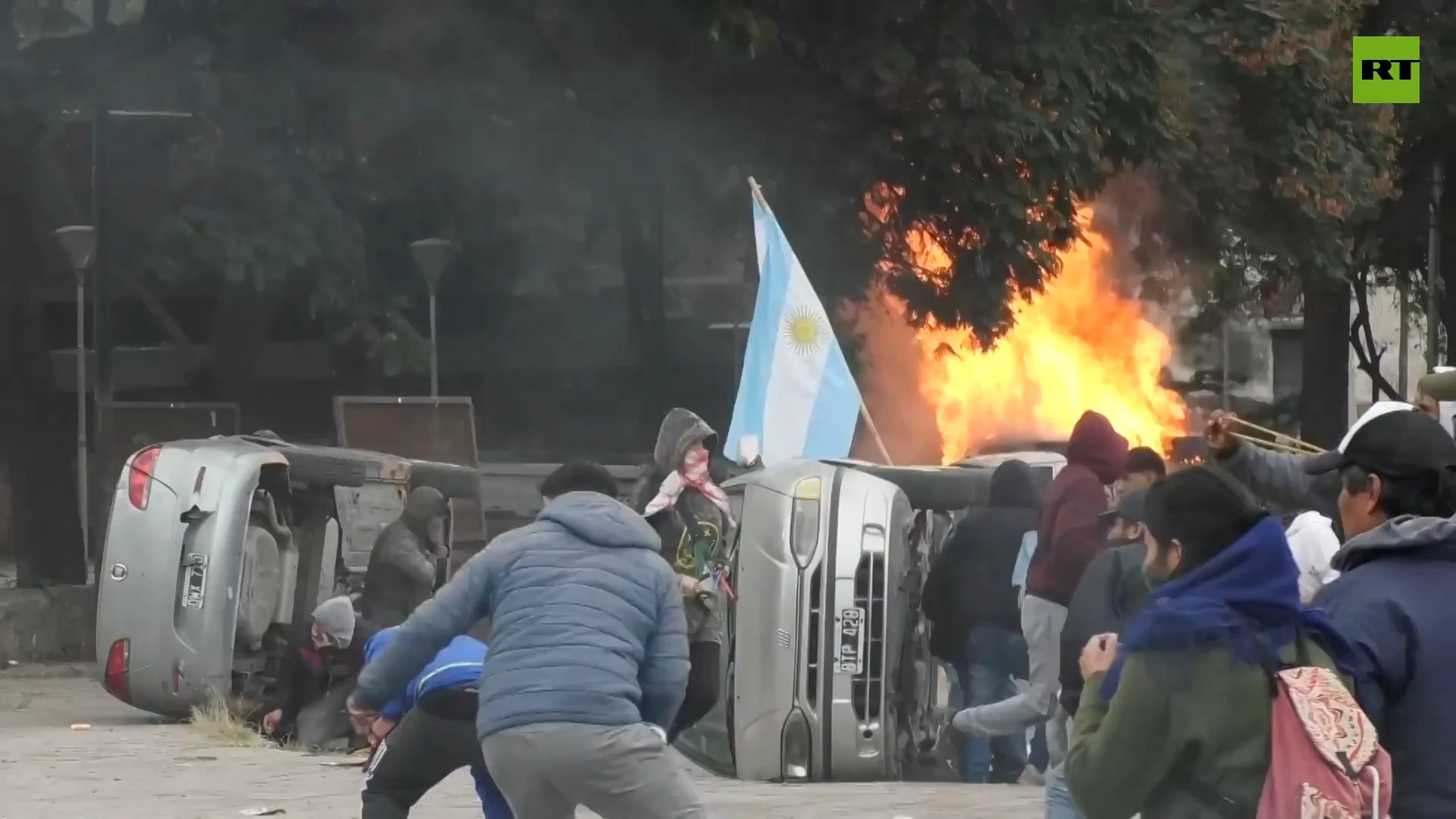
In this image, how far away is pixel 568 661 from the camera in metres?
5.21

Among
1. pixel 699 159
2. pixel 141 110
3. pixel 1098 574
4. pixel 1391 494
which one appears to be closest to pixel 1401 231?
pixel 699 159

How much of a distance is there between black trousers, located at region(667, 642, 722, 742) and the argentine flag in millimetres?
2121

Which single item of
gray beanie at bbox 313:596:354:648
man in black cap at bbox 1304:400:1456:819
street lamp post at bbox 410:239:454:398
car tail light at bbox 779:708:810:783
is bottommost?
car tail light at bbox 779:708:810:783

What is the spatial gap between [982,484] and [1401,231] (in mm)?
16787

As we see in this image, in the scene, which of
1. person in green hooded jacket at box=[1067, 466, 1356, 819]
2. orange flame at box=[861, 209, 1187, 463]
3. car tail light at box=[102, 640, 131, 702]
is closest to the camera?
person in green hooded jacket at box=[1067, 466, 1356, 819]

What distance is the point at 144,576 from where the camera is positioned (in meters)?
12.3

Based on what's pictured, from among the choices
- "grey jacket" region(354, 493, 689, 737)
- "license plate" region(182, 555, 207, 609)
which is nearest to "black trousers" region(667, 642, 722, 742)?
"grey jacket" region(354, 493, 689, 737)

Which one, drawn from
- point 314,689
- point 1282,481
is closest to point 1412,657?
point 1282,481

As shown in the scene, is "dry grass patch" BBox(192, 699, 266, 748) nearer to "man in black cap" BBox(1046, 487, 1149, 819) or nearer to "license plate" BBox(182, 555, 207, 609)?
"license plate" BBox(182, 555, 207, 609)

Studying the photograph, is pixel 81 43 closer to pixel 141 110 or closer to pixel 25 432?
pixel 141 110

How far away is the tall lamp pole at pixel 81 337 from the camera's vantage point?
2148 centimetres

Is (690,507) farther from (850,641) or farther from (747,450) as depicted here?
(747,450)

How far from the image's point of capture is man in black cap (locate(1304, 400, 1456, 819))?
362 cm

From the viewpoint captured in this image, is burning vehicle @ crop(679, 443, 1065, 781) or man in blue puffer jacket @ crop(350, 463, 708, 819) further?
burning vehicle @ crop(679, 443, 1065, 781)
